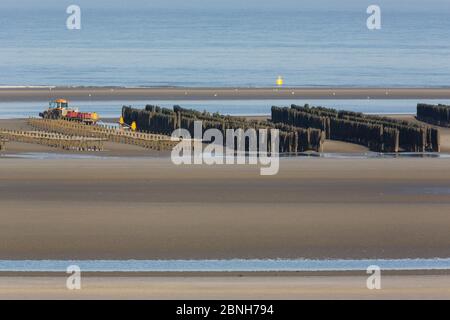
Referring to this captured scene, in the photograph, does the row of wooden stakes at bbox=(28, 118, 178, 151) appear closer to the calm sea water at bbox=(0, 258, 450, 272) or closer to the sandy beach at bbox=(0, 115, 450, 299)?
the sandy beach at bbox=(0, 115, 450, 299)

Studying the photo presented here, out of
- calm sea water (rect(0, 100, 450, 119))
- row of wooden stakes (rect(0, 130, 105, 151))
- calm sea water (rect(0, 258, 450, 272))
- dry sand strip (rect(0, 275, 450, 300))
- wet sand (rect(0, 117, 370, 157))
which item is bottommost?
dry sand strip (rect(0, 275, 450, 300))

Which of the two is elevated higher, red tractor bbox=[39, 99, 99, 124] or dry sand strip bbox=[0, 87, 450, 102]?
dry sand strip bbox=[0, 87, 450, 102]

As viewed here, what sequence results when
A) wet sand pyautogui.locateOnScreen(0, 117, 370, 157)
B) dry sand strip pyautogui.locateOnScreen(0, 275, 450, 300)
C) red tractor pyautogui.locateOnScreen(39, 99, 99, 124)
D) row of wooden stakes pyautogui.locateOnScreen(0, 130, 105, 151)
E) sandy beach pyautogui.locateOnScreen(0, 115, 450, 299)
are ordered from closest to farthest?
dry sand strip pyautogui.locateOnScreen(0, 275, 450, 300)
sandy beach pyautogui.locateOnScreen(0, 115, 450, 299)
wet sand pyautogui.locateOnScreen(0, 117, 370, 157)
row of wooden stakes pyautogui.locateOnScreen(0, 130, 105, 151)
red tractor pyautogui.locateOnScreen(39, 99, 99, 124)

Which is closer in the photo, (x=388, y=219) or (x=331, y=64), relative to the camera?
(x=388, y=219)

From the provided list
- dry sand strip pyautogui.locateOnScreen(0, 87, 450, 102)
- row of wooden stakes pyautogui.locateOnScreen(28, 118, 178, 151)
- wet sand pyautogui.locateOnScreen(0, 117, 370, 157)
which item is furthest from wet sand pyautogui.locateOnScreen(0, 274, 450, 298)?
dry sand strip pyautogui.locateOnScreen(0, 87, 450, 102)

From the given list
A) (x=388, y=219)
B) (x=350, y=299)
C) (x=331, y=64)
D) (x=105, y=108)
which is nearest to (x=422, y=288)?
(x=350, y=299)

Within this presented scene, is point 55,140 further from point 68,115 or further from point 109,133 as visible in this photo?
point 68,115
